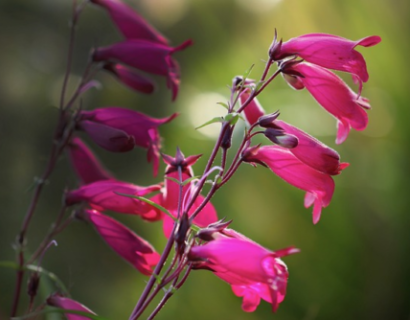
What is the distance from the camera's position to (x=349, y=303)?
5.18 feet

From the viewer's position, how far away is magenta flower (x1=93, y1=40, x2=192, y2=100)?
750mm

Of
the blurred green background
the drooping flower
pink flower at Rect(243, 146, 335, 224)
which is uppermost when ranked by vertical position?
pink flower at Rect(243, 146, 335, 224)

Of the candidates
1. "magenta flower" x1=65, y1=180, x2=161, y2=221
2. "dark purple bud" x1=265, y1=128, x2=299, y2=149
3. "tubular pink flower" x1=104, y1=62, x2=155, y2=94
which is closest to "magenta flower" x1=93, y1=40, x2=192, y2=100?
"tubular pink flower" x1=104, y1=62, x2=155, y2=94

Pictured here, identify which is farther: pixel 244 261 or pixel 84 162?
pixel 84 162

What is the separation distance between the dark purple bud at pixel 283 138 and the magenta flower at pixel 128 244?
19 centimetres

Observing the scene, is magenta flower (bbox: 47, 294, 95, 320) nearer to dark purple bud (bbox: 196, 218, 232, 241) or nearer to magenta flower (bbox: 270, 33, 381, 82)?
dark purple bud (bbox: 196, 218, 232, 241)

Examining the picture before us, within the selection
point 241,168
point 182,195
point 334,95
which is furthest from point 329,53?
point 241,168

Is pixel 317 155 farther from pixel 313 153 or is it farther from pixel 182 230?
pixel 182 230

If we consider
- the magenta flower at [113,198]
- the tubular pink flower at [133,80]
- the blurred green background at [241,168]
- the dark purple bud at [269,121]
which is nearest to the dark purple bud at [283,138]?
the dark purple bud at [269,121]

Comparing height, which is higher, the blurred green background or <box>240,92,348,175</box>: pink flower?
<box>240,92,348,175</box>: pink flower

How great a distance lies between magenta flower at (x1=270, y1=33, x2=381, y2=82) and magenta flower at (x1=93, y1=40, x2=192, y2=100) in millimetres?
206

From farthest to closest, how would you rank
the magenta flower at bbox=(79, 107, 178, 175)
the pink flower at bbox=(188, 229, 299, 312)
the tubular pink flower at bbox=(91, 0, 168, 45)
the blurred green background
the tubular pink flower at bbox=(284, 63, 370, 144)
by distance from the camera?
1. the blurred green background
2. the tubular pink flower at bbox=(91, 0, 168, 45)
3. the magenta flower at bbox=(79, 107, 178, 175)
4. the tubular pink flower at bbox=(284, 63, 370, 144)
5. the pink flower at bbox=(188, 229, 299, 312)

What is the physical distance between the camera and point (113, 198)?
0.66 m

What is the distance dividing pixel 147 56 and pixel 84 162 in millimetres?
148
